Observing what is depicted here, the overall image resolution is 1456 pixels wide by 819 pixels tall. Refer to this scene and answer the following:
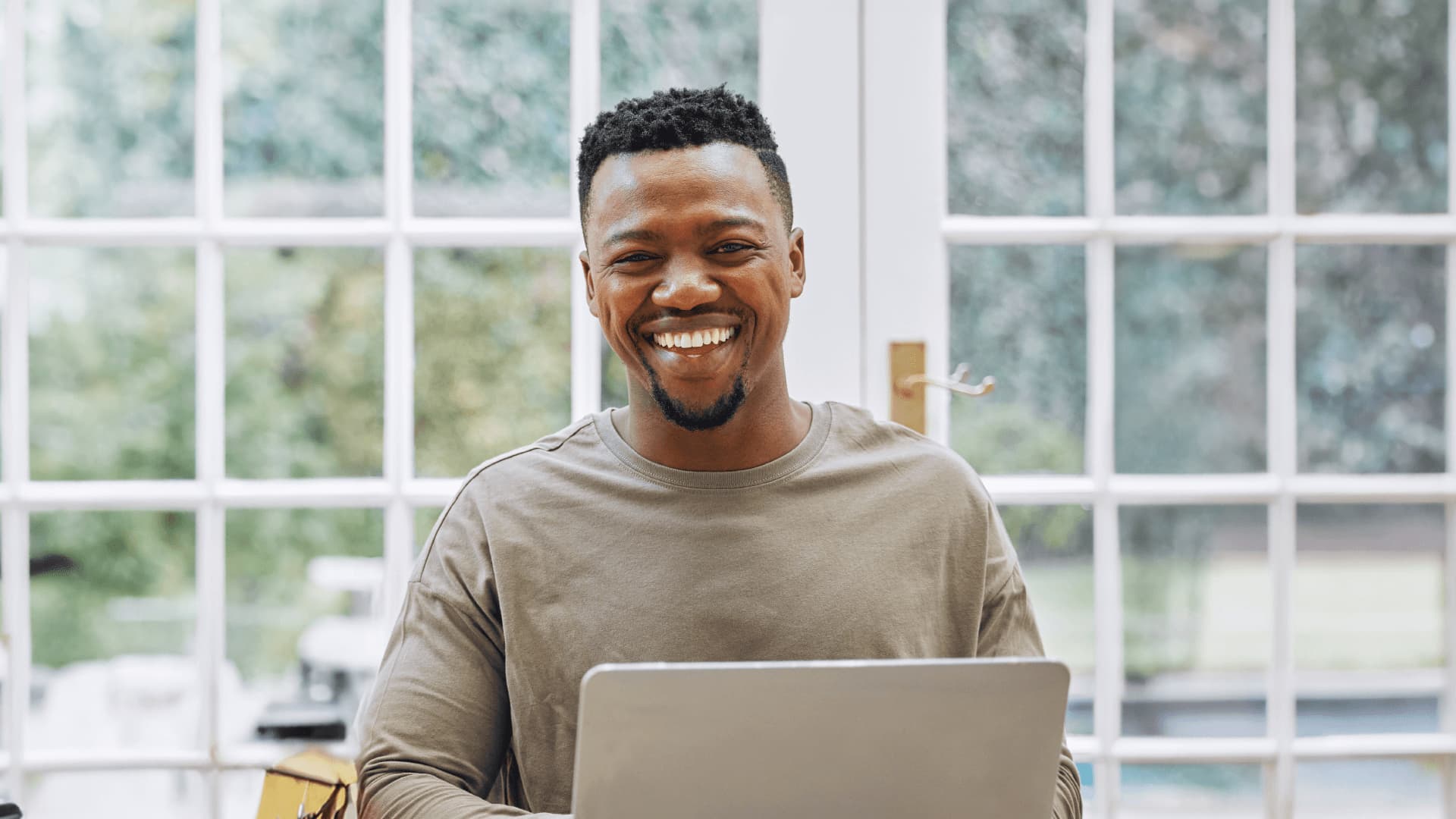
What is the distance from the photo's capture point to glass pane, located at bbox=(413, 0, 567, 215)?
161cm

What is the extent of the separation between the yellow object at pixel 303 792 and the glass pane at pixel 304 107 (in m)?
0.85

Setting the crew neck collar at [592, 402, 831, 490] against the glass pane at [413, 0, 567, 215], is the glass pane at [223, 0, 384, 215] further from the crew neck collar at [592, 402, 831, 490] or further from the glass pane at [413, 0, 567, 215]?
the crew neck collar at [592, 402, 831, 490]

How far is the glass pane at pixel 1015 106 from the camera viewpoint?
162 centimetres

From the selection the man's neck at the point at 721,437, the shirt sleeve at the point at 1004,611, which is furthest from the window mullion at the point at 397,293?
the shirt sleeve at the point at 1004,611

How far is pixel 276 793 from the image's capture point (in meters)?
1.04

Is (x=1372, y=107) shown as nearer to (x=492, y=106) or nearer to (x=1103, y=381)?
(x=1103, y=381)

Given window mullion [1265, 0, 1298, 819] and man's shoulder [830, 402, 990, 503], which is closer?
man's shoulder [830, 402, 990, 503]

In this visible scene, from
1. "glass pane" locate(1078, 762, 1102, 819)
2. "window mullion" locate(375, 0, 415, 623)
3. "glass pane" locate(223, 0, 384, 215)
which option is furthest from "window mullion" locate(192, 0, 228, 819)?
"glass pane" locate(1078, 762, 1102, 819)

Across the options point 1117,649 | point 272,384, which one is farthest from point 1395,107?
point 272,384

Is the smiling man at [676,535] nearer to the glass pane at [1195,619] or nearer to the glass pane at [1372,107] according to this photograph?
the glass pane at [1195,619]

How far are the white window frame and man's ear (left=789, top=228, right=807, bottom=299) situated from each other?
34 centimetres

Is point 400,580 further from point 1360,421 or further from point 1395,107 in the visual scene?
point 1395,107

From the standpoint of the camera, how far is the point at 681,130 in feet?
3.80

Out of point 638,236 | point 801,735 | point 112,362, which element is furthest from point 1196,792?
point 112,362
